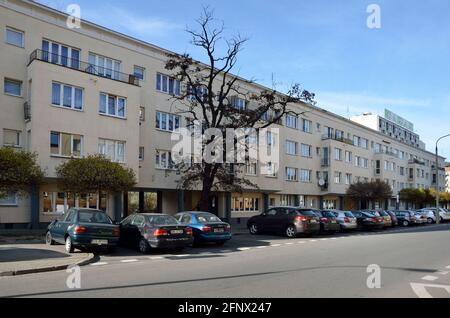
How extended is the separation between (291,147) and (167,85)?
60.4 feet

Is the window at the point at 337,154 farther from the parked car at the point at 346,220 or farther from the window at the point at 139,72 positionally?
the window at the point at 139,72

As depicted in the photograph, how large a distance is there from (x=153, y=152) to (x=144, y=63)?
601 cm

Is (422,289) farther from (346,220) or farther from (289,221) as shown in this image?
(346,220)

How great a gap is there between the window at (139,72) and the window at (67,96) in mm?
5721

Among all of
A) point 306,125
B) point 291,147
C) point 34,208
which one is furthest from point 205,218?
point 306,125

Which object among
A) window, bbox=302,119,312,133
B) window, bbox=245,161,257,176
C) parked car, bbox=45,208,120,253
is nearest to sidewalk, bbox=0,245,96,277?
parked car, bbox=45,208,120,253

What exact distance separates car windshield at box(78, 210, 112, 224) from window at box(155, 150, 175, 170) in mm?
15847

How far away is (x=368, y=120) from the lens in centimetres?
7919

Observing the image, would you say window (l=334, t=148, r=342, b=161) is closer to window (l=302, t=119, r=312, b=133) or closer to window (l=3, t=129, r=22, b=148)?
window (l=302, t=119, r=312, b=133)

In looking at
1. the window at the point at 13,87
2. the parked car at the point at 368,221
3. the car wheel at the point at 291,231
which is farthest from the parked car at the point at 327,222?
the window at the point at 13,87

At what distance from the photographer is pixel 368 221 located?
31.0 meters

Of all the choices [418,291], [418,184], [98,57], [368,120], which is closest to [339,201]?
[368,120]

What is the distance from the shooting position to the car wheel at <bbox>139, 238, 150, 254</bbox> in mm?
15596

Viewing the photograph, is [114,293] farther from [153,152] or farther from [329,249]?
[153,152]
